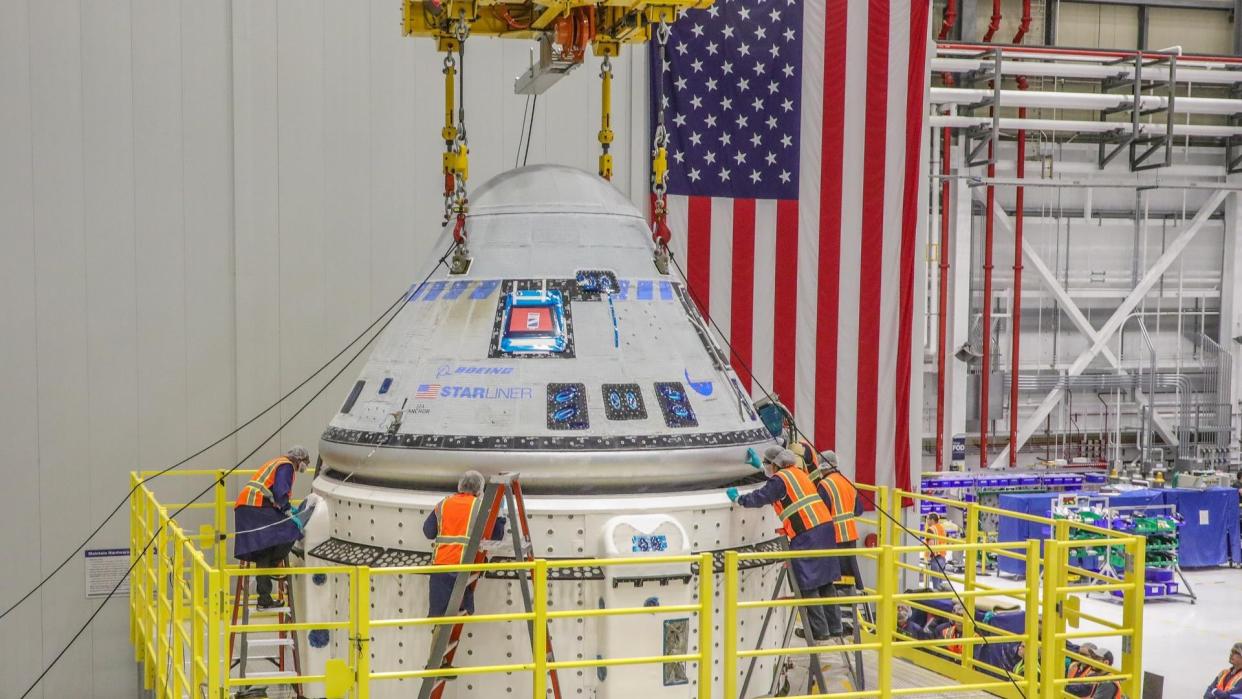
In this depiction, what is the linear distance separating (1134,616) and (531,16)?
7.14 m

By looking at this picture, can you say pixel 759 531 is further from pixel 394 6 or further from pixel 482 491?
pixel 394 6

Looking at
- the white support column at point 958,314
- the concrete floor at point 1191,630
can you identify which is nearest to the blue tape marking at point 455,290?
the concrete floor at point 1191,630

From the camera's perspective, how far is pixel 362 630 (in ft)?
22.0

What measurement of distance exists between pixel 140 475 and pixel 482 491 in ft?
18.7

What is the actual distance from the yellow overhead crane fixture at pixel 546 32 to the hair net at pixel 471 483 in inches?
91.2

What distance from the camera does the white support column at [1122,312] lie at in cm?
2630

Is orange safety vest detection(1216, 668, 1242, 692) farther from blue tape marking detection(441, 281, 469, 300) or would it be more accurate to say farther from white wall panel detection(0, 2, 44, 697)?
white wall panel detection(0, 2, 44, 697)

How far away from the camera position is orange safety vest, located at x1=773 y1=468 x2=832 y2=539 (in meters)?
8.54

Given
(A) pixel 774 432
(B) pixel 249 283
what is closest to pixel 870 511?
(A) pixel 774 432

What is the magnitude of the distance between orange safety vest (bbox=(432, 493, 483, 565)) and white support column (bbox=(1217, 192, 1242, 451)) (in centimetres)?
2511

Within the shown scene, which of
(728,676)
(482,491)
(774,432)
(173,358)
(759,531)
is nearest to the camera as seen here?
(728,676)

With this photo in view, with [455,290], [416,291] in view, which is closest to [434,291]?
[455,290]

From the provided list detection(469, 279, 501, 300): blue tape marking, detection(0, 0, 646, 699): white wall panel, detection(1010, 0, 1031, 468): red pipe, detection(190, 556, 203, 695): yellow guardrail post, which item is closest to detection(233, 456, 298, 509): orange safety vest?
detection(190, 556, 203, 695): yellow guardrail post

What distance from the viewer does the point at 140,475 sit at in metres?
12.0
